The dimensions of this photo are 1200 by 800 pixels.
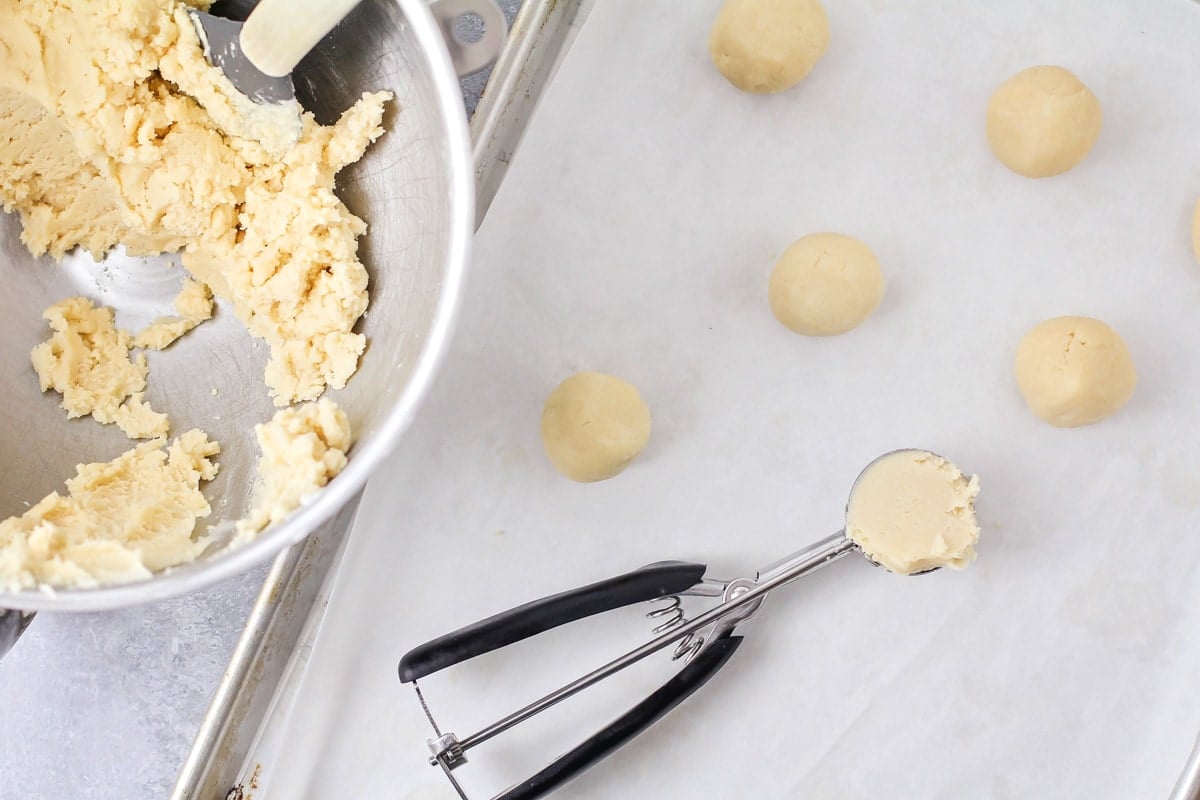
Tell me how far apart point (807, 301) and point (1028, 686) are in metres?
0.45

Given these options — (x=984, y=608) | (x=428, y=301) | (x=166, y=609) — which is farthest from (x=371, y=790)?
(x=984, y=608)

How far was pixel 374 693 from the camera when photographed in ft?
3.25

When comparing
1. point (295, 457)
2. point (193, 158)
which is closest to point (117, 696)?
point (295, 457)

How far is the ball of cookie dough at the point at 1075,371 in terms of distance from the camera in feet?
3.02

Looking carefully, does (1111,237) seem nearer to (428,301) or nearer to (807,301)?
(807,301)

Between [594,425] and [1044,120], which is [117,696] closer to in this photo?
[594,425]

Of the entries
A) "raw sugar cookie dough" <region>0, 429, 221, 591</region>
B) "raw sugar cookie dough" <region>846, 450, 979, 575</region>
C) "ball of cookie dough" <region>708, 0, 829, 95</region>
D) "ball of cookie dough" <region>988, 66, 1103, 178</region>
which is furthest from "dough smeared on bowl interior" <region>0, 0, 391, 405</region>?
"ball of cookie dough" <region>988, 66, 1103, 178</region>

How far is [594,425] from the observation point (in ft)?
3.06

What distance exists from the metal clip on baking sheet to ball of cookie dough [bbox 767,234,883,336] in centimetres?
22

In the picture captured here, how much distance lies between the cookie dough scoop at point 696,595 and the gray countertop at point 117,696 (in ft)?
0.86

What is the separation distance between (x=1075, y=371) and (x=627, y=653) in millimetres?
510

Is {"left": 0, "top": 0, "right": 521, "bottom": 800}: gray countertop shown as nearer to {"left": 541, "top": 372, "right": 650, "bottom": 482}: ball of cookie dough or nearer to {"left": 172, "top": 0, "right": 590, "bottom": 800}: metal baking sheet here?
A: {"left": 172, "top": 0, "right": 590, "bottom": 800}: metal baking sheet

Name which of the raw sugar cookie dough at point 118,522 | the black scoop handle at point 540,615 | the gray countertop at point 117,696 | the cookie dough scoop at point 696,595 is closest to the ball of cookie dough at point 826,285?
the cookie dough scoop at point 696,595

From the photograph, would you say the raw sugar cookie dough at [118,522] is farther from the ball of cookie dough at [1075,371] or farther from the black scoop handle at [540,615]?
the ball of cookie dough at [1075,371]
